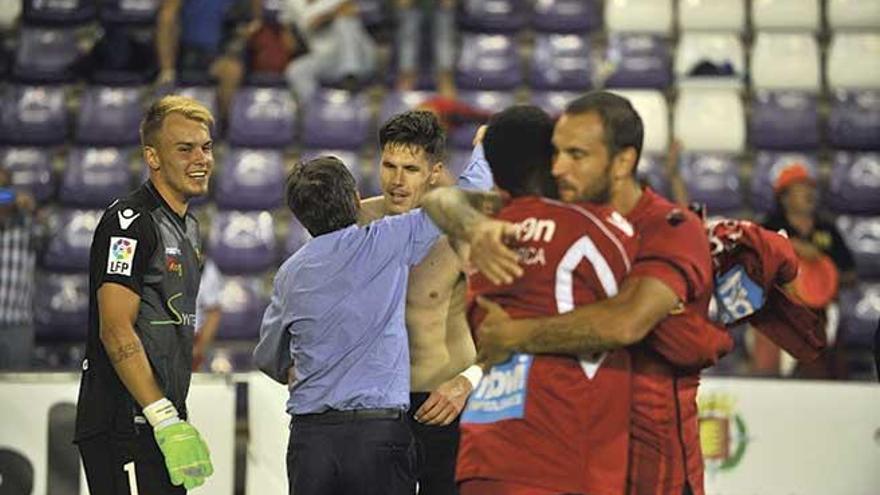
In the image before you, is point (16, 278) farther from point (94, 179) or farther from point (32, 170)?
point (32, 170)

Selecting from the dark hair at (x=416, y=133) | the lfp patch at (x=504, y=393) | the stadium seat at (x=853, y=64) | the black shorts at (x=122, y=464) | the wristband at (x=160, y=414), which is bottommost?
the black shorts at (x=122, y=464)

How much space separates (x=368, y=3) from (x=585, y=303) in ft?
31.2

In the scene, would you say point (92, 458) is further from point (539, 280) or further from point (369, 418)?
point (539, 280)

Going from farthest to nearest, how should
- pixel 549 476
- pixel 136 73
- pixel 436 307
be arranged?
1. pixel 136 73
2. pixel 436 307
3. pixel 549 476

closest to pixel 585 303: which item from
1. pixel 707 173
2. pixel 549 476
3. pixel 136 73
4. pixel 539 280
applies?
pixel 539 280

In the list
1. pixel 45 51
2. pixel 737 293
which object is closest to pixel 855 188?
pixel 45 51

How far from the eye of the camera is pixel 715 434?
8766mm

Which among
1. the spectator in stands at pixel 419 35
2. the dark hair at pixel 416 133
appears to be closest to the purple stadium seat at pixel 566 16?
the spectator in stands at pixel 419 35

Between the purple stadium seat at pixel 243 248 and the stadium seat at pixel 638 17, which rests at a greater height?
the stadium seat at pixel 638 17

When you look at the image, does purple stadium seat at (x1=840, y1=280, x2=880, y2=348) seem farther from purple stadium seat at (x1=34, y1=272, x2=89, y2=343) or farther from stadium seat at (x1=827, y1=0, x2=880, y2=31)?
purple stadium seat at (x1=34, y1=272, x2=89, y2=343)

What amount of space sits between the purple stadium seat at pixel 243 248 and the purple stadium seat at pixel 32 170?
56.8 inches

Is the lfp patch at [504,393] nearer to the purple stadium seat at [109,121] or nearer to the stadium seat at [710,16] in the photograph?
the purple stadium seat at [109,121]

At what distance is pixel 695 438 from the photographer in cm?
471

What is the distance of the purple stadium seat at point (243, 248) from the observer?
11.8 metres
